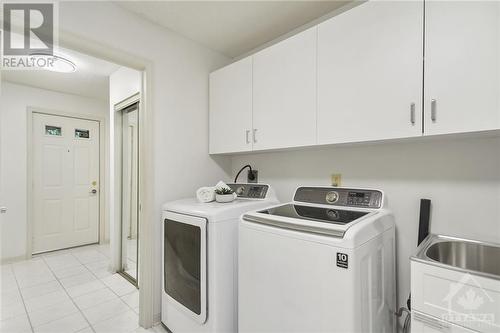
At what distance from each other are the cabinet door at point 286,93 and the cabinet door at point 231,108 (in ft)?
0.29

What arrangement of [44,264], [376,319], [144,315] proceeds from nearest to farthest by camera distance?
[376,319] < [144,315] < [44,264]

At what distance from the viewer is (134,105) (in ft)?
9.20

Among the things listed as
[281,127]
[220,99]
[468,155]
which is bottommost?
[468,155]

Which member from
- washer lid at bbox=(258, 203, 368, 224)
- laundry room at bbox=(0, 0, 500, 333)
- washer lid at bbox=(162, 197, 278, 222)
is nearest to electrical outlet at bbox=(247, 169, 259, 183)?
laundry room at bbox=(0, 0, 500, 333)

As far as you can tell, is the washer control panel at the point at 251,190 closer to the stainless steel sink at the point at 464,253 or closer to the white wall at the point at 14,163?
the stainless steel sink at the point at 464,253

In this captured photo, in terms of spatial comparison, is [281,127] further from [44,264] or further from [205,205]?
[44,264]

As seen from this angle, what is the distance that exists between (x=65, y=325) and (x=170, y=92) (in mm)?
2126

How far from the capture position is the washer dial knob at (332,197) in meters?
1.64

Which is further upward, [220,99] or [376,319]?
[220,99]

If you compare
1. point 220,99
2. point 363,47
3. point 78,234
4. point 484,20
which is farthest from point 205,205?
point 78,234

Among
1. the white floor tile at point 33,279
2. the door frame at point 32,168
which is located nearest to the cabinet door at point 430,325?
the white floor tile at point 33,279

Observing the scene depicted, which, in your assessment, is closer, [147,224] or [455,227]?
[455,227]

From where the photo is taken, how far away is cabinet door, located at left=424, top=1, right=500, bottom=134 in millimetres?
1011

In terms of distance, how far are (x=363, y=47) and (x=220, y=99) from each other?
1273 millimetres
